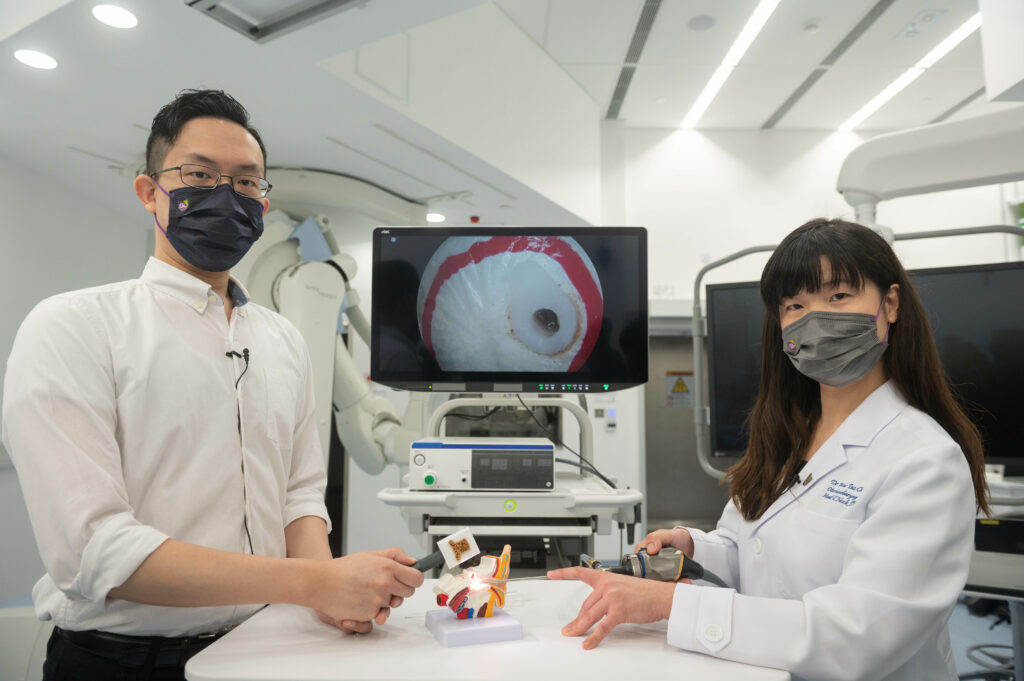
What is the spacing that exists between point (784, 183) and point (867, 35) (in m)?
1.52

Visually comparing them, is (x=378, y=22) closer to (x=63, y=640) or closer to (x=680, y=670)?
(x=63, y=640)

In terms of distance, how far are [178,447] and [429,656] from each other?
589 mm

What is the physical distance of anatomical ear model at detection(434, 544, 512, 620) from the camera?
1.00 metres

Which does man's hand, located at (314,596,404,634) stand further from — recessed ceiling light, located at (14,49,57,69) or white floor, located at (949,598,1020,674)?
white floor, located at (949,598,1020,674)

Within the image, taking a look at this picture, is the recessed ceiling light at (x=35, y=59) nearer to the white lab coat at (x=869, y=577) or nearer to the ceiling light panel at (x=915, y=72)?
the white lab coat at (x=869, y=577)

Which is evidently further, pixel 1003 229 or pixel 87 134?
pixel 87 134

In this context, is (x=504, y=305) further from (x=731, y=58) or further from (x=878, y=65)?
(x=878, y=65)

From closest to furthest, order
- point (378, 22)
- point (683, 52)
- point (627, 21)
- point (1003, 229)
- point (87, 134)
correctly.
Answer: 1. point (1003, 229)
2. point (378, 22)
3. point (87, 134)
4. point (627, 21)
5. point (683, 52)

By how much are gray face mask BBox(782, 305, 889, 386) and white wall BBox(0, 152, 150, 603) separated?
167 inches

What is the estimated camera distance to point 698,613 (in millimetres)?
957

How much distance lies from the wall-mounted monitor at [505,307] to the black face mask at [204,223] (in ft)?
2.46

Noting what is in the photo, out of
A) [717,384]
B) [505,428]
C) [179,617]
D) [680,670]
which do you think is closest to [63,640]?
[179,617]

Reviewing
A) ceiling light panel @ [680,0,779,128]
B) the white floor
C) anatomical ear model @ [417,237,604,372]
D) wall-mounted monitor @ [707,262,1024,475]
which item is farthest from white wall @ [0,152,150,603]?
the white floor

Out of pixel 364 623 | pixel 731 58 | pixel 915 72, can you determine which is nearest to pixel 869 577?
pixel 364 623
